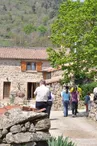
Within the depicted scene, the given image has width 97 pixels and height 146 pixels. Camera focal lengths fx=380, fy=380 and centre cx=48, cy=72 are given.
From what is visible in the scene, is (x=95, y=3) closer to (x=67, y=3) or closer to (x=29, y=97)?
(x=67, y=3)

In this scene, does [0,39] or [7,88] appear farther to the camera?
[0,39]

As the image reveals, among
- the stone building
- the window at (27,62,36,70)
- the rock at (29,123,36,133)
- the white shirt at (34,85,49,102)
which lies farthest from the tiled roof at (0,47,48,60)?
the rock at (29,123,36,133)

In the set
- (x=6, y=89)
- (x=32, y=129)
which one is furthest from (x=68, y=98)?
(x=6, y=89)

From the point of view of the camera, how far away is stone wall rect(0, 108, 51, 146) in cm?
904

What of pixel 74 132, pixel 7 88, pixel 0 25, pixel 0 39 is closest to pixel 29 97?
pixel 7 88

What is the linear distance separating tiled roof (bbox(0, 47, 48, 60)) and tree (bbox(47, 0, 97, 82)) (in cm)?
1827

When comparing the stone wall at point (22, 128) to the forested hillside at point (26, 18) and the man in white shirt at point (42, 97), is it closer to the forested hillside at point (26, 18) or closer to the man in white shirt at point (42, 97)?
the man in white shirt at point (42, 97)

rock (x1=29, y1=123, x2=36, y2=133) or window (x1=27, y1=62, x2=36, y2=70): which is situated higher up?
window (x1=27, y1=62, x2=36, y2=70)

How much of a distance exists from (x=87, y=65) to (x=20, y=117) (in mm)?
12784

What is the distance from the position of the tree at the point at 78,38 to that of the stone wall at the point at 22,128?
1128 centimetres

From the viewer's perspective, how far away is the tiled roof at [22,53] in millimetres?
40731

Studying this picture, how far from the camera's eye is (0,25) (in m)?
99.7

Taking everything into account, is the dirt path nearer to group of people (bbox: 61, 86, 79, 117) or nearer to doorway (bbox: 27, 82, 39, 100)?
group of people (bbox: 61, 86, 79, 117)

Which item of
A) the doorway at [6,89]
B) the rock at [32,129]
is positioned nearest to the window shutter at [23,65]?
the doorway at [6,89]
